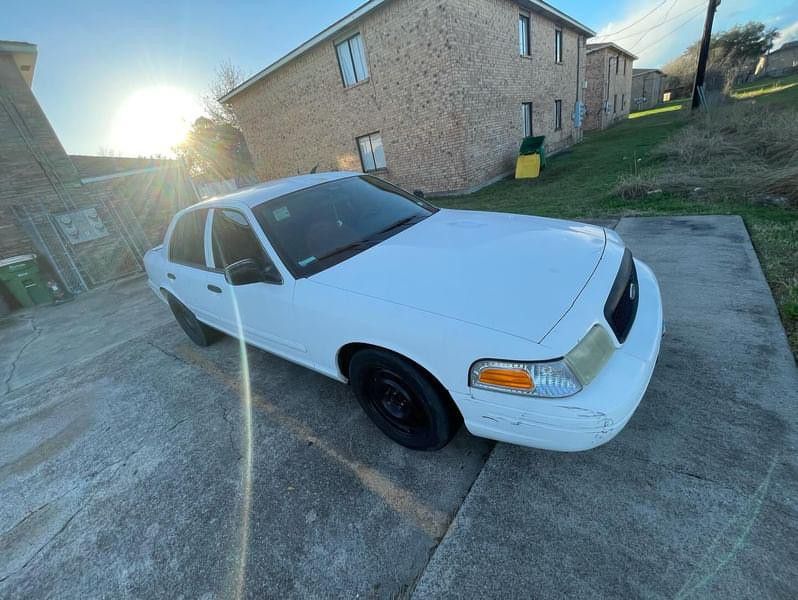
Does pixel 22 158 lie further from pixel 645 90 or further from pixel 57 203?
pixel 645 90

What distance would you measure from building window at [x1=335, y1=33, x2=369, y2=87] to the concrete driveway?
36.0 feet

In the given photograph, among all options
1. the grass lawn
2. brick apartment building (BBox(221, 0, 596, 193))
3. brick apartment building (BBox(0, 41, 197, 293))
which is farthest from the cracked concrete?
brick apartment building (BBox(221, 0, 596, 193))

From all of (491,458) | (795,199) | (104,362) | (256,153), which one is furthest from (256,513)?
(256,153)

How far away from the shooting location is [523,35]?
11.9 meters

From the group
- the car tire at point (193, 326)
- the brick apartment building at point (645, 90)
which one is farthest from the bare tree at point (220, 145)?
the brick apartment building at point (645, 90)

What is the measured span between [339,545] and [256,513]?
580mm

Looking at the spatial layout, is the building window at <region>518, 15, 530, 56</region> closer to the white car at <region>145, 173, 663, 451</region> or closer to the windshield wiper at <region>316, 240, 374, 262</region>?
the white car at <region>145, 173, 663, 451</region>

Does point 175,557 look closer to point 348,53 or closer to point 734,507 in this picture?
point 734,507

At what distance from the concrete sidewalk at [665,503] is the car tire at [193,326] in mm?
3332

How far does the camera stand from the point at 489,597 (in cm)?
139

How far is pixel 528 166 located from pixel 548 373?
10856 millimetres

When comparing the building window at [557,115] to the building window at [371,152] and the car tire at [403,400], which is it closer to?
the building window at [371,152]

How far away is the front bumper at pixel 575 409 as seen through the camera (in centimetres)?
141

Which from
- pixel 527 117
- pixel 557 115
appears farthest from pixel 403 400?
pixel 557 115
